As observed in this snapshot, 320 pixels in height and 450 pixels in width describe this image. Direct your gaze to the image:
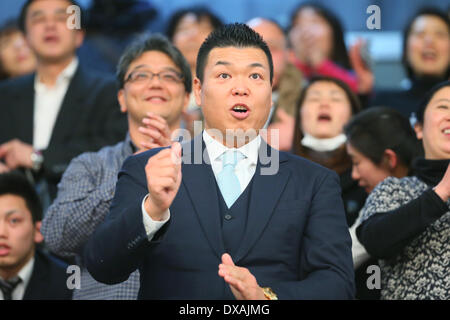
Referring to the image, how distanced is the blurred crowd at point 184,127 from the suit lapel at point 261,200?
1.76ft

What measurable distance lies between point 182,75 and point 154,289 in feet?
3.82

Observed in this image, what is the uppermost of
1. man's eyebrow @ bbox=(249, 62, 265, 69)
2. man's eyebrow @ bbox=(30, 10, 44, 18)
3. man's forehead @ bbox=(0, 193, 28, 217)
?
man's eyebrow @ bbox=(30, 10, 44, 18)

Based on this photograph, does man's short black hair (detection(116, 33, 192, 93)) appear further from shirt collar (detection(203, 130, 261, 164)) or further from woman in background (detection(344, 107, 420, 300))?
shirt collar (detection(203, 130, 261, 164))

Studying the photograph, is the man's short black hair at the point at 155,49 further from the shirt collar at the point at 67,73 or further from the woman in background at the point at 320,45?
the woman in background at the point at 320,45

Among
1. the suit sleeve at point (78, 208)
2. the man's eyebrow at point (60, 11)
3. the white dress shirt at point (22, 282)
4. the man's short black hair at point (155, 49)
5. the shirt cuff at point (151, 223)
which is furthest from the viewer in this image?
the man's eyebrow at point (60, 11)

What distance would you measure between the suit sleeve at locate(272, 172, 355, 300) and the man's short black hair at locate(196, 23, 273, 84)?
397 mm

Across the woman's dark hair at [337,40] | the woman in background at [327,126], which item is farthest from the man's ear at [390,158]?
the woman's dark hair at [337,40]

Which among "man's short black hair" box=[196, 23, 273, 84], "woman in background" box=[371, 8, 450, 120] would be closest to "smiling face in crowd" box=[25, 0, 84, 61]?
"woman in background" box=[371, 8, 450, 120]

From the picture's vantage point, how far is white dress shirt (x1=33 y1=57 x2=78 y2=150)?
3721 mm

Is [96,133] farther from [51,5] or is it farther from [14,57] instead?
[14,57]

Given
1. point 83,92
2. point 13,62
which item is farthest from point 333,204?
point 13,62

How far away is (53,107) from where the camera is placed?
3762 mm

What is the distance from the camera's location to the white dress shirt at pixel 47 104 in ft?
12.2

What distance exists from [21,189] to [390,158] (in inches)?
60.3
